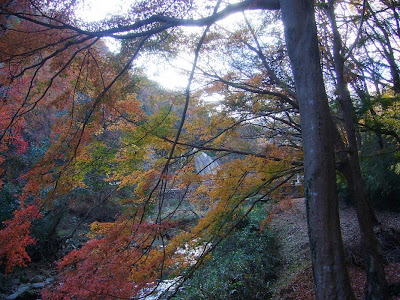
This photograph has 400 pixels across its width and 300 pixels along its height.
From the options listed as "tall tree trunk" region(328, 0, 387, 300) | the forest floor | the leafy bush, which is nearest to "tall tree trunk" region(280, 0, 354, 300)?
"tall tree trunk" region(328, 0, 387, 300)

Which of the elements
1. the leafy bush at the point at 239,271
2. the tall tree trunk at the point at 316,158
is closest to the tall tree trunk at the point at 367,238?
the tall tree trunk at the point at 316,158

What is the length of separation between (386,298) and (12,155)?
9350 millimetres

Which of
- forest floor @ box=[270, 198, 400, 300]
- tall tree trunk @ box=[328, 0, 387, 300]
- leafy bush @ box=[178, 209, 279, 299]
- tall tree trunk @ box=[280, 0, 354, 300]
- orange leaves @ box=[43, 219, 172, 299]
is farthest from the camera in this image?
leafy bush @ box=[178, 209, 279, 299]

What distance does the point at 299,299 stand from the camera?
191 inches

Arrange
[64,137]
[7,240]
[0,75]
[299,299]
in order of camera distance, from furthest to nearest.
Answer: [299,299] → [7,240] → [64,137] → [0,75]

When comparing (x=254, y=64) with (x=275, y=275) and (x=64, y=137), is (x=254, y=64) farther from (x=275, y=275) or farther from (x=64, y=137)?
(x=275, y=275)

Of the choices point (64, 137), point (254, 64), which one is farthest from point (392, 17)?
point (64, 137)

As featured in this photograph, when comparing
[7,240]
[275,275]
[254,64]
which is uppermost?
[254,64]

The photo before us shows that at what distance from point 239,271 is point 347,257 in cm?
228

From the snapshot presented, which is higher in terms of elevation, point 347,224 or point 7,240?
point 7,240

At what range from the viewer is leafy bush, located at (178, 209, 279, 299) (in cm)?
546

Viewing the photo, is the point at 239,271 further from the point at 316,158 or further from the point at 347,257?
the point at 316,158

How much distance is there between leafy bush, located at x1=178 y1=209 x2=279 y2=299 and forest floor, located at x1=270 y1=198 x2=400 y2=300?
1.10ft

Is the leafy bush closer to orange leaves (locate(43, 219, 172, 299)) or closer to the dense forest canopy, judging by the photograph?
the dense forest canopy
